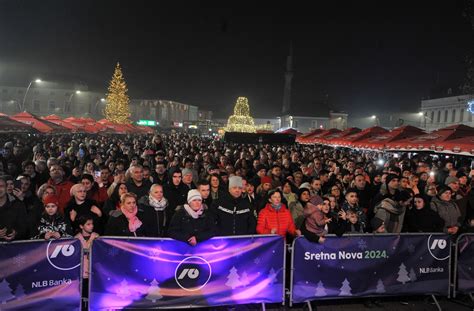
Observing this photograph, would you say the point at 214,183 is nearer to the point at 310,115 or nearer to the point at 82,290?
the point at 82,290

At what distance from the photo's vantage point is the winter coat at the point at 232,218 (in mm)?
6027

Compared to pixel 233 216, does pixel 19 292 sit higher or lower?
lower

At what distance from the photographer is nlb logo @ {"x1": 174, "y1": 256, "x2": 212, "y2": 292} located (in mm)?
5336

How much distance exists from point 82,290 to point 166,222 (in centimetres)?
158

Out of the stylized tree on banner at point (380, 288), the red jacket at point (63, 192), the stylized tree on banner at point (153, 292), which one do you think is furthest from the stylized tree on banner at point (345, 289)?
the red jacket at point (63, 192)

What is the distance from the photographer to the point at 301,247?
5.73 metres

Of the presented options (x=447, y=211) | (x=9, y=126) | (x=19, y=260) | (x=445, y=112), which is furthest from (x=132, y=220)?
(x=445, y=112)

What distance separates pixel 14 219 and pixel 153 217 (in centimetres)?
186

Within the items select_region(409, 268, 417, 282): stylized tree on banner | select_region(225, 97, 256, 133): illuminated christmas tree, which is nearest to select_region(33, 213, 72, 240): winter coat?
select_region(409, 268, 417, 282): stylized tree on banner

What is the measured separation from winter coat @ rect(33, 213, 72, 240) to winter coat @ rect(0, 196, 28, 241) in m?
0.18

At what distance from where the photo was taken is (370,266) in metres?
5.95

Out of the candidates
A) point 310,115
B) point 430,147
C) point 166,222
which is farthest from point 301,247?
point 310,115

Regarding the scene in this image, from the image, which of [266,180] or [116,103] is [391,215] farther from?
[116,103]

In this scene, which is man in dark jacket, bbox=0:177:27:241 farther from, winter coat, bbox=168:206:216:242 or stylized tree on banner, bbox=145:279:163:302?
winter coat, bbox=168:206:216:242
